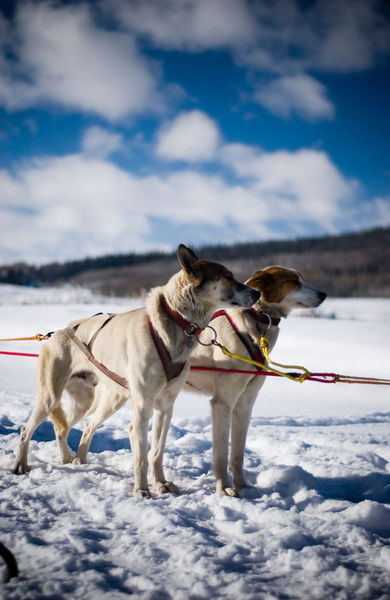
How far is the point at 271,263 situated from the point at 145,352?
32.5 meters

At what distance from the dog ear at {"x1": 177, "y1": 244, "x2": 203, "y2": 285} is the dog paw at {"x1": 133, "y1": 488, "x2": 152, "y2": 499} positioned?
159 centimetres

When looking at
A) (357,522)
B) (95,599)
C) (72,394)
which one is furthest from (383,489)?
(72,394)

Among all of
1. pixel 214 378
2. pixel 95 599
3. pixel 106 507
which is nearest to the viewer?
pixel 95 599

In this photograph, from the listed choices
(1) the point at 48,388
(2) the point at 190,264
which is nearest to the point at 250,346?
(2) the point at 190,264

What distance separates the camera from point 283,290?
3635 millimetres

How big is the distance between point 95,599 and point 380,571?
4.86ft

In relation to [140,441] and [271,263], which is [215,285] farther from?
[271,263]

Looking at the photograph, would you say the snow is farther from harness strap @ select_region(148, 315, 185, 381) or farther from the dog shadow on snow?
harness strap @ select_region(148, 315, 185, 381)

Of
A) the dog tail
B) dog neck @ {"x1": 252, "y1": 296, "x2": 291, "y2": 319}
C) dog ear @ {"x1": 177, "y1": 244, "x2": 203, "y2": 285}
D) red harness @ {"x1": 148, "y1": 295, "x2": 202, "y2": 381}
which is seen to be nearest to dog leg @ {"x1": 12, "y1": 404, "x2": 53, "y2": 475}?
red harness @ {"x1": 148, "y1": 295, "x2": 202, "y2": 381}

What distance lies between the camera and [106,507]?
271 cm

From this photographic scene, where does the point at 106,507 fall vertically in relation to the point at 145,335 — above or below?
below

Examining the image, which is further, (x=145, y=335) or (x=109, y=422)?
(x=109, y=422)

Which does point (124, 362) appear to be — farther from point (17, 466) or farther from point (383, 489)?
point (383, 489)

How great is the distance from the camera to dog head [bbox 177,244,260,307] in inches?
122
